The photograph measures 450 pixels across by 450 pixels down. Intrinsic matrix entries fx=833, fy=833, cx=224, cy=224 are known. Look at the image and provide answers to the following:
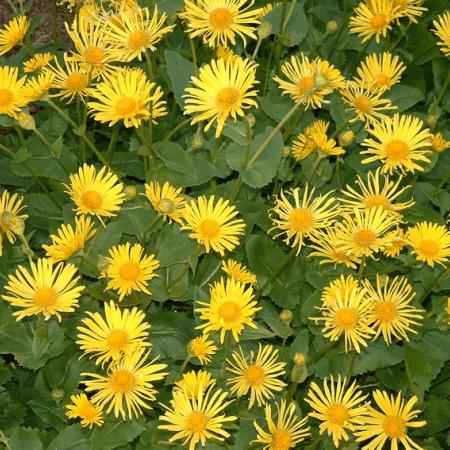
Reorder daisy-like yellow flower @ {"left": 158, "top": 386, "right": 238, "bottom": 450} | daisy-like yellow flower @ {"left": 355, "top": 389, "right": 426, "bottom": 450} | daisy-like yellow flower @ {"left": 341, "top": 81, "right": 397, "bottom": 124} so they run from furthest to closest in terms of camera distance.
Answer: daisy-like yellow flower @ {"left": 341, "top": 81, "right": 397, "bottom": 124} < daisy-like yellow flower @ {"left": 355, "top": 389, "right": 426, "bottom": 450} < daisy-like yellow flower @ {"left": 158, "top": 386, "right": 238, "bottom": 450}

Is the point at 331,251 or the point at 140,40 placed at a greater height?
the point at 140,40

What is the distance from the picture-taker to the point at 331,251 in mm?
2006

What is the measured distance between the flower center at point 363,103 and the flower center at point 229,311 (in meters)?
0.72

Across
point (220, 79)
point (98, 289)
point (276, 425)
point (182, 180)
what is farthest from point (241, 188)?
point (276, 425)

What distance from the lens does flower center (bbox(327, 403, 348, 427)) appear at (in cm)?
176

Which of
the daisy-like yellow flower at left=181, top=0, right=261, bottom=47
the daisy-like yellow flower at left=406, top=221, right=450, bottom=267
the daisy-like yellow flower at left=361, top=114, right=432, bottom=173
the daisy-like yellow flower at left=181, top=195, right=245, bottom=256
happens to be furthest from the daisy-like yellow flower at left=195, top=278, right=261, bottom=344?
the daisy-like yellow flower at left=181, top=0, right=261, bottom=47

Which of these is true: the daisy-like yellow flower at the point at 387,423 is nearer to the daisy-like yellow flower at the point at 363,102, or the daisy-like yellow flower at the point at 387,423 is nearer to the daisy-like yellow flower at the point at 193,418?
the daisy-like yellow flower at the point at 193,418

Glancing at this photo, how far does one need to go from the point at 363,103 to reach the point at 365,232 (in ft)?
1.50

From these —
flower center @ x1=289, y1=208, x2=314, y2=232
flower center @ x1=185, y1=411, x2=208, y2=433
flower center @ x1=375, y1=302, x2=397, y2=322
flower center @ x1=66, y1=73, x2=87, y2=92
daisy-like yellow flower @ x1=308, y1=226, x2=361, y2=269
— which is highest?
flower center @ x1=66, y1=73, x2=87, y2=92

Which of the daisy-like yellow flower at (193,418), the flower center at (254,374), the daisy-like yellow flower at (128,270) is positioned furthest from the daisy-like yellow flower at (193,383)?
the daisy-like yellow flower at (128,270)

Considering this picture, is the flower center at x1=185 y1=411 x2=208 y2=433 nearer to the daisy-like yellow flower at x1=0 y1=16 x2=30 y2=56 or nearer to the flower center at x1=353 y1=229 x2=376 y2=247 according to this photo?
the flower center at x1=353 y1=229 x2=376 y2=247

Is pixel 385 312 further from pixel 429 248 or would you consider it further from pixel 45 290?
pixel 45 290

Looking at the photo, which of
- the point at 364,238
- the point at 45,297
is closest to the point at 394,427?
the point at 364,238

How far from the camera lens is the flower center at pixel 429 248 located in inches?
77.2
